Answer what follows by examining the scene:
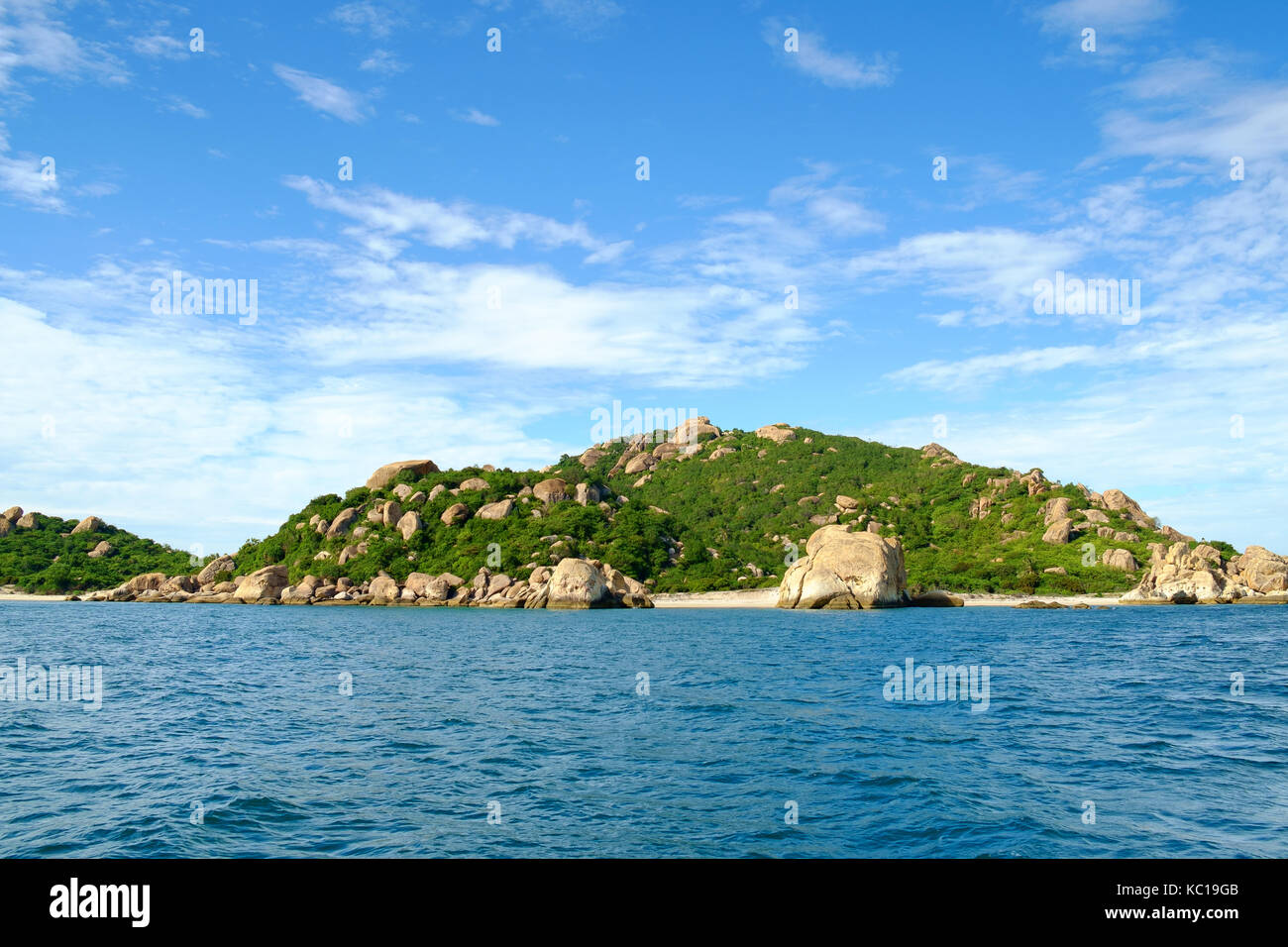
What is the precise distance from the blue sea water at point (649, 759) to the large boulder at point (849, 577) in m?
37.4

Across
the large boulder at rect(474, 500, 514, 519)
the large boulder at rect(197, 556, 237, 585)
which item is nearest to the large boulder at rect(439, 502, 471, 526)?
the large boulder at rect(474, 500, 514, 519)

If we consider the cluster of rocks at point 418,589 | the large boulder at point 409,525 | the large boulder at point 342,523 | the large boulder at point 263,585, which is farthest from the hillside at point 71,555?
the large boulder at point 409,525

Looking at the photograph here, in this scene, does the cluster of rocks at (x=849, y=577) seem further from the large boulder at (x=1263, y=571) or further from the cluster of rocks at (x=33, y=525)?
the cluster of rocks at (x=33, y=525)

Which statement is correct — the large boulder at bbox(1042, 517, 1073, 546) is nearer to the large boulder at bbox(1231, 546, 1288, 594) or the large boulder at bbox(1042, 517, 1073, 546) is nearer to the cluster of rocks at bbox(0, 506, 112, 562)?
the large boulder at bbox(1231, 546, 1288, 594)

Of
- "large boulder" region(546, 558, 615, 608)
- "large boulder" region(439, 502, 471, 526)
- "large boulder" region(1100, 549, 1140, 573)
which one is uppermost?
"large boulder" region(439, 502, 471, 526)

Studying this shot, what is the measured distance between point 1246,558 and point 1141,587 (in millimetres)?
11540

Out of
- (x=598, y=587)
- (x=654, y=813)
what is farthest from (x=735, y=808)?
(x=598, y=587)

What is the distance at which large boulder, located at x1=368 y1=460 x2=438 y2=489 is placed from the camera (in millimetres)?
109062

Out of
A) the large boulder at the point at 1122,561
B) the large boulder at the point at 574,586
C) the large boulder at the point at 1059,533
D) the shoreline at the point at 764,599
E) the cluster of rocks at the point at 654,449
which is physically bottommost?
the shoreline at the point at 764,599

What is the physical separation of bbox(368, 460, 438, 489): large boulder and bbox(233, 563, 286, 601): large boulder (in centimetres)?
1910

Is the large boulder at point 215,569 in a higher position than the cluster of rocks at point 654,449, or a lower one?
lower

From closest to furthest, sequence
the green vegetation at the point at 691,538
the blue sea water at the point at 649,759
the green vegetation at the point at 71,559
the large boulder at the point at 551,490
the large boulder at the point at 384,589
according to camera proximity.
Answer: the blue sea water at the point at 649,759 < the large boulder at the point at 384,589 < the green vegetation at the point at 691,538 < the large boulder at the point at 551,490 < the green vegetation at the point at 71,559

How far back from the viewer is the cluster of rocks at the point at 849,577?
72625mm
